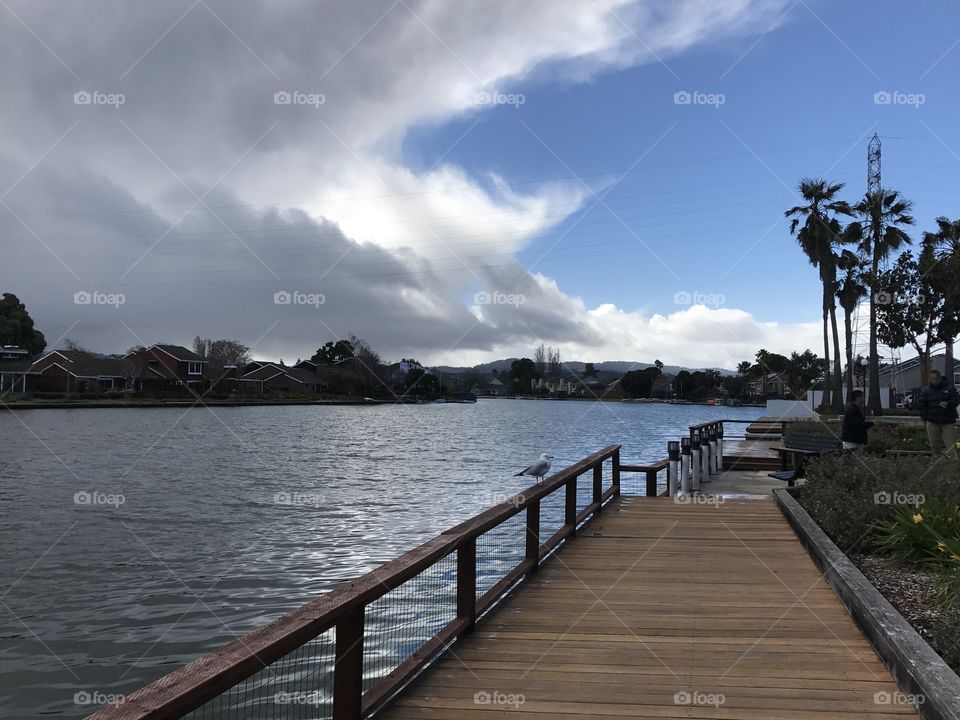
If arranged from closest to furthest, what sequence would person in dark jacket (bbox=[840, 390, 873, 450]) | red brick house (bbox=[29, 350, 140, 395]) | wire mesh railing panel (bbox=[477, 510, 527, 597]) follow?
wire mesh railing panel (bbox=[477, 510, 527, 597]) → person in dark jacket (bbox=[840, 390, 873, 450]) → red brick house (bbox=[29, 350, 140, 395])

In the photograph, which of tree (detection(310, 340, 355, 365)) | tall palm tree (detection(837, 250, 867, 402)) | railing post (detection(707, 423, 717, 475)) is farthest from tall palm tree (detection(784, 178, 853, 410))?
tree (detection(310, 340, 355, 365))

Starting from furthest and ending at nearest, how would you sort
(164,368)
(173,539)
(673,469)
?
(164,368)
(173,539)
(673,469)

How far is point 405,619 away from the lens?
8.91m

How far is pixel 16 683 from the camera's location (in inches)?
314

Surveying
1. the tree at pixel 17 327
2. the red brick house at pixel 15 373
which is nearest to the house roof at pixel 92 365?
the red brick house at pixel 15 373

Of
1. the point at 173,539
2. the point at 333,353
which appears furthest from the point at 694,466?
the point at 333,353

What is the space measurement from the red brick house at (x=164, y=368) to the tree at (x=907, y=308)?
77083 millimetres

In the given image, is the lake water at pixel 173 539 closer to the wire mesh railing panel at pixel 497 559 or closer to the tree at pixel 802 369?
the wire mesh railing panel at pixel 497 559

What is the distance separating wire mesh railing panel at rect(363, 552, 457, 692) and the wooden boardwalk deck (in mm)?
1466

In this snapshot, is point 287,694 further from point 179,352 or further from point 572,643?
point 179,352

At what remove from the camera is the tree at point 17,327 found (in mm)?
91206

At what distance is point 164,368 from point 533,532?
9613 cm

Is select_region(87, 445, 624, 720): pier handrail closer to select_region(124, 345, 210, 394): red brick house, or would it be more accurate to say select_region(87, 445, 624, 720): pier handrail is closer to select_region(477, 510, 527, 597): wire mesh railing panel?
select_region(477, 510, 527, 597): wire mesh railing panel

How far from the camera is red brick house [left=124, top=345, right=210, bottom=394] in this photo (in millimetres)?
94062
